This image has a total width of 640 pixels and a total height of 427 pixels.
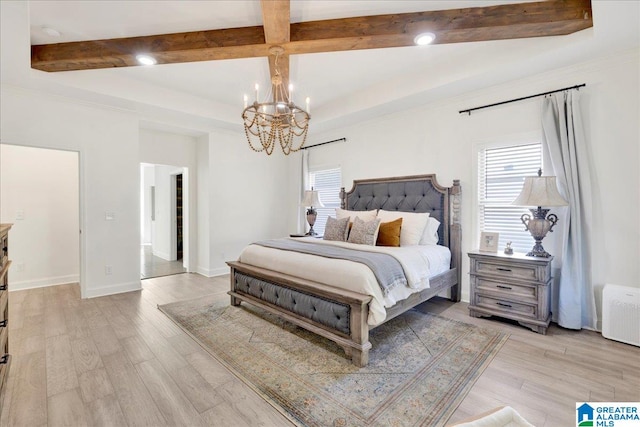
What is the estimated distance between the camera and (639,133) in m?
2.64

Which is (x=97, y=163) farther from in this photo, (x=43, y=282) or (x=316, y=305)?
(x=316, y=305)

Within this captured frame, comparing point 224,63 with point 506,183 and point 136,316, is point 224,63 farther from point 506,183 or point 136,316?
point 506,183

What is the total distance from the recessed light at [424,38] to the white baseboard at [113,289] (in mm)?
4868

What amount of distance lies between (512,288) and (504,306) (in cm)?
21

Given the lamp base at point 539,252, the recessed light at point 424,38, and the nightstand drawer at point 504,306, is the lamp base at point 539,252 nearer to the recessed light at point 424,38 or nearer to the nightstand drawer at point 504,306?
the nightstand drawer at point 504,306

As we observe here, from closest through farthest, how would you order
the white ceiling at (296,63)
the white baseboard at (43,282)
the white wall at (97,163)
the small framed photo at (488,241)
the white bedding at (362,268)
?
the white bedding at (362,268) → the white ceiling at (296,63) → the small framed photo at (488,241) → the white wall at (97,163) → the white baseboard at (43,282)

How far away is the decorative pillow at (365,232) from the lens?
352cm

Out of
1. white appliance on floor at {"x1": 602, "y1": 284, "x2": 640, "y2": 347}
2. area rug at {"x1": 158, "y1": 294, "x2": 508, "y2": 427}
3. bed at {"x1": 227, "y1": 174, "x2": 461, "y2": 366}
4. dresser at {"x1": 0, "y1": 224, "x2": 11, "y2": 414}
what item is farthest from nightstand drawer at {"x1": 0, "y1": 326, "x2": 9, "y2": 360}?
white appliance on floor at {"x1": 602, "y1": 284, "x2": 640, "y2": 347}

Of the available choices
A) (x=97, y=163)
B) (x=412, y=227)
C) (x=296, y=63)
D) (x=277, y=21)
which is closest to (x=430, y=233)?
(x=412, y=227)

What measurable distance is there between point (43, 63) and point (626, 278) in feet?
20.3

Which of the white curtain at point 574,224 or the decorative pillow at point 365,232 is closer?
the white curtain at point 574,224

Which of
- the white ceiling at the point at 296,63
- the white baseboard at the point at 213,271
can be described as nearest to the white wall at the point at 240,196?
the white baseboard at the point at 213,271

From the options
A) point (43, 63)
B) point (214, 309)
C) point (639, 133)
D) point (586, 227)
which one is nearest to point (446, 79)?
point (639, 133)

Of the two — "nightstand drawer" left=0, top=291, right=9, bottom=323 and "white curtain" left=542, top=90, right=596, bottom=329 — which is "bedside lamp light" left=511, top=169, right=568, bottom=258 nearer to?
"white curtain" left=542, top=90, right=596, bottom=329
